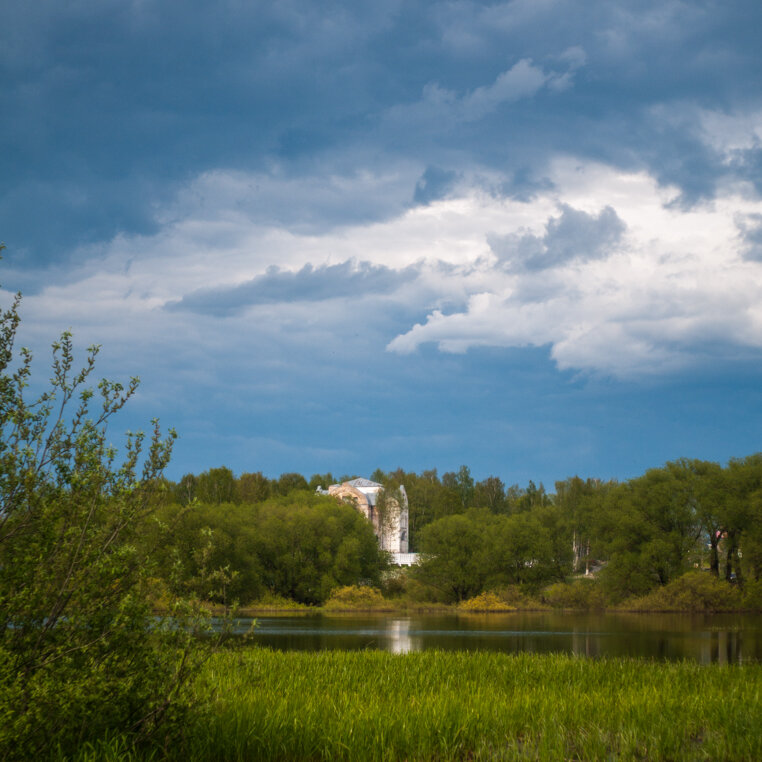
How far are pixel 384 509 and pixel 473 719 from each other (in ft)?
364

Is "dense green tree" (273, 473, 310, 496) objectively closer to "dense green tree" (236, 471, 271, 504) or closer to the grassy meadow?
"dense green tree" (236, 471, 271, 504)

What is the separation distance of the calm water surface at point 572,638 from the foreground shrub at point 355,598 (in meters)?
26.1

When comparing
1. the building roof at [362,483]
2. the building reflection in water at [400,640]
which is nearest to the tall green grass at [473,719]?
the building reflection in water at [400,640]

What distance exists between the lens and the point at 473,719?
1196 cm

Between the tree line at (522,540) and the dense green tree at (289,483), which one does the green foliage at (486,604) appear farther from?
the dense green tree at (289,483)

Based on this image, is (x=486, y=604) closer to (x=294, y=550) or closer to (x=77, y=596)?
(x=294, y=550)

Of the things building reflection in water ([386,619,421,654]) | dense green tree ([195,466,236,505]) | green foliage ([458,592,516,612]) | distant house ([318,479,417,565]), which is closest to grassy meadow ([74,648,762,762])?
building reflection in water ([386,619,421,654])

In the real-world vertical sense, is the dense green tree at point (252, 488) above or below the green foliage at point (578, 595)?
above

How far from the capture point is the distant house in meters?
122

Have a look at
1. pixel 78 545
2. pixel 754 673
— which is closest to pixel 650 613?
pixel 754 673

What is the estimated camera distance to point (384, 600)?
8744cm

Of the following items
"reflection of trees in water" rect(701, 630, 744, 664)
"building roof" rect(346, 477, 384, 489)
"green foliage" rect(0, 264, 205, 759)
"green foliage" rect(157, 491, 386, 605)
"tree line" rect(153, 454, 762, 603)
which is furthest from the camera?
"building roof" rect(346, 477, 384, 489)

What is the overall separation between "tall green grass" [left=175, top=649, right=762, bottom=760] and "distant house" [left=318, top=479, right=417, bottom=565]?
95430mm

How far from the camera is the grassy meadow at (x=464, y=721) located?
10.4 metres
